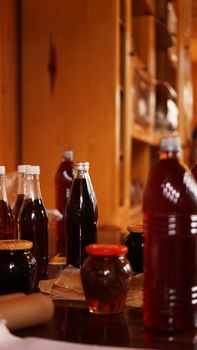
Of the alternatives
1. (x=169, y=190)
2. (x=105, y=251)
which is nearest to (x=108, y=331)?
(x=105, y=251)

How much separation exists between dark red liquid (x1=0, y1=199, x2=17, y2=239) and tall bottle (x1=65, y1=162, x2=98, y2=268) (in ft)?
0.45

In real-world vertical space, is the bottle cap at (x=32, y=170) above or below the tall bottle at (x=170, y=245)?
above

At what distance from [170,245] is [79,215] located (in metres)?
0.37

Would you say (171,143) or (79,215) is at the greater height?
(171,143)

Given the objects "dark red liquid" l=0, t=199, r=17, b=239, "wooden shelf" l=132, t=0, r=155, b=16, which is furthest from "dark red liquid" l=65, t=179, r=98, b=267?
"wooden shelf" l=132, t=0, r=155, b=16

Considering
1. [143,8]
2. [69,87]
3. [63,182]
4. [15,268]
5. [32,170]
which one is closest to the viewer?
[15,268]

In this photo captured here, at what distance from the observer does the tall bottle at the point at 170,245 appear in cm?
71

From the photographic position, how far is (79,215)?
41.2 inches

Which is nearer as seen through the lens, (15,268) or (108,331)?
(108,331)

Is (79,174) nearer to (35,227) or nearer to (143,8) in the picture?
(35,227)

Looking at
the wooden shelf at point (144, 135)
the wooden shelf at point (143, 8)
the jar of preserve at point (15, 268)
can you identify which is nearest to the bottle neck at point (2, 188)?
the jar of preserve at point (15, 268)

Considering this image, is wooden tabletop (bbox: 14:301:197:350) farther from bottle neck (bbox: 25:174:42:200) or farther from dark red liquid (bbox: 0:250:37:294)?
bottle neck (bbox: 25:174:42:200)

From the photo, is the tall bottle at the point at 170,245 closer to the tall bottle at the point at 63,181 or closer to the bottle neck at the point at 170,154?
the bottle neck at the point at 170,154

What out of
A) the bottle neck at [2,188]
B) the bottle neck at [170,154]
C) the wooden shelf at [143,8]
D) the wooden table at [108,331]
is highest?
the wooden shelf at [143,8]
